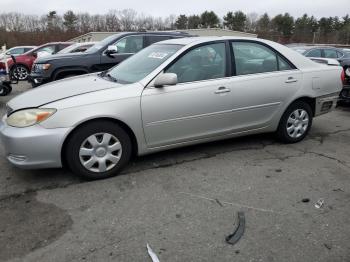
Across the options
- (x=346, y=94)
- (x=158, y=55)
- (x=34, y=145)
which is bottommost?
(x=34, y=145)

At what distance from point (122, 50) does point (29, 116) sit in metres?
5.20

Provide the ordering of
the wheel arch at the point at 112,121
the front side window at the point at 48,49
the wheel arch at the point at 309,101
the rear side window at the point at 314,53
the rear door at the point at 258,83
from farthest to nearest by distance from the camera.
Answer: the front side window at the point at 48,49 → the rear side window at the point at 314,53 → the wheel arch at the point at 309,101 → the rear door at the point at 258,83 → the wheel arch at the point at 112,121

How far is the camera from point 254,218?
308 centimetres

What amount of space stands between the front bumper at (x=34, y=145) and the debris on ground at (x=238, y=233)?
75.5 inches

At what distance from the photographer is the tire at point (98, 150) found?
11.9 ft

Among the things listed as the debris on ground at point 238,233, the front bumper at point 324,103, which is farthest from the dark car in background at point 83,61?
the debris on ground at point 238,233

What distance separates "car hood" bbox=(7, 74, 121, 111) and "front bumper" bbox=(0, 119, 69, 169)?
0.31 metres

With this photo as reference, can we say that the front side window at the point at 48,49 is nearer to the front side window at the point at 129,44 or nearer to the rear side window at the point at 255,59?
the front side window at the point at 129,44

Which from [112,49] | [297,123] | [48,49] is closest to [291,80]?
[297,123]

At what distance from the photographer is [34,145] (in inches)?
136

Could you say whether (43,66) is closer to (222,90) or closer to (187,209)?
(222,90)

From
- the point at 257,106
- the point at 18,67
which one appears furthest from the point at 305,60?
the point at 18,67

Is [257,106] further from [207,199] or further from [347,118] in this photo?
[347,118]

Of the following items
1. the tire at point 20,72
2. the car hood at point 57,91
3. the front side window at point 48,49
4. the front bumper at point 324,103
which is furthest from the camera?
the front side window at point 48,49
